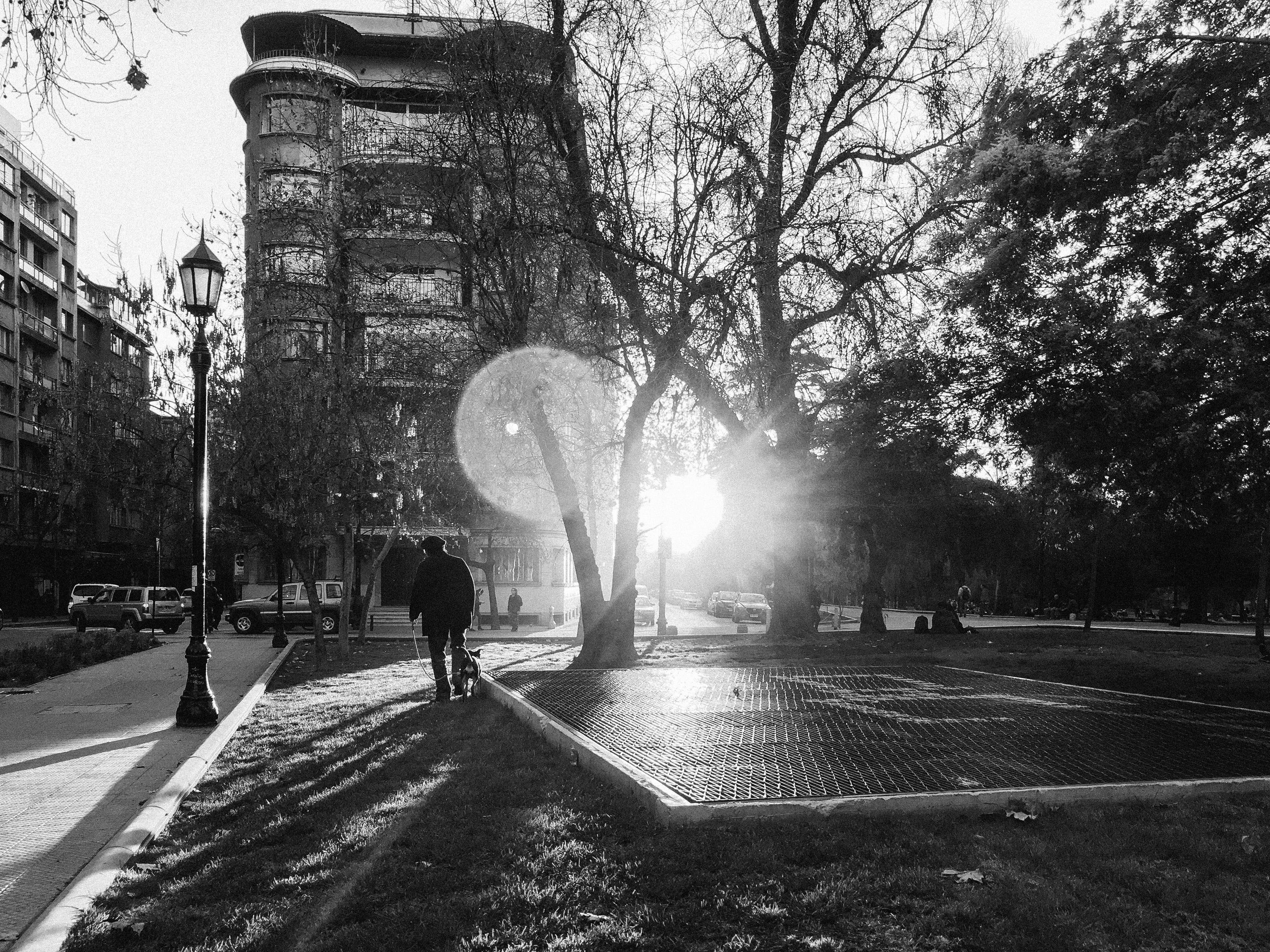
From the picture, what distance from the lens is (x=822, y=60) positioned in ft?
53.9

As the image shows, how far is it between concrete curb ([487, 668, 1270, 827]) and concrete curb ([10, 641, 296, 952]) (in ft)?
8.38

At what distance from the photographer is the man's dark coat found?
11.2 metres

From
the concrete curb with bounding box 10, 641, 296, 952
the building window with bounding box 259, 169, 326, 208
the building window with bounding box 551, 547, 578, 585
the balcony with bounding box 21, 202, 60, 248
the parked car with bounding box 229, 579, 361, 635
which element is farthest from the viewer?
the balcony with bounding box 21, 202, 60, 248

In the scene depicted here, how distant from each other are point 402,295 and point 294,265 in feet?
13.3

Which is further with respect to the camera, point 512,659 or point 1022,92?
point 512,659

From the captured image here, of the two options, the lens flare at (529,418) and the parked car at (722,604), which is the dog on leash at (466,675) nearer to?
the lens flare at (529,418)

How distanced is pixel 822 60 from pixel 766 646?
11713mm

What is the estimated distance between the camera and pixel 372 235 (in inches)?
701

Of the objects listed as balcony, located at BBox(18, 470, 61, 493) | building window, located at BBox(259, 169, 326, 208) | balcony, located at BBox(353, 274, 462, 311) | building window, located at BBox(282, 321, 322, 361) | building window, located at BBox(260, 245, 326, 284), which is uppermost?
building window, located at BBox(259, 169, 326, 208)

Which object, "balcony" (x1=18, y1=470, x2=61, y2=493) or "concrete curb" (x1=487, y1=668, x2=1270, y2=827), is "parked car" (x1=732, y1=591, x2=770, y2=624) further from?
"concrete curb" (x1=487, y1=668, x2=1270, y2=827)

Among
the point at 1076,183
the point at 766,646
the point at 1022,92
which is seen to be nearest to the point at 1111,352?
the point at 1076,183

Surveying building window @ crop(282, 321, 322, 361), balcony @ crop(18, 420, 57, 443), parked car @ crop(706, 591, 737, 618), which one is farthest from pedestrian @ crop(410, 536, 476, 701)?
balcony @ crop(18, 420, 57, 443)

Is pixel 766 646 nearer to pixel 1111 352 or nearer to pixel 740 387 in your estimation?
pixel 740 387

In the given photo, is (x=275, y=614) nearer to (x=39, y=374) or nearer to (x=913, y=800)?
(x=39, y=374)
